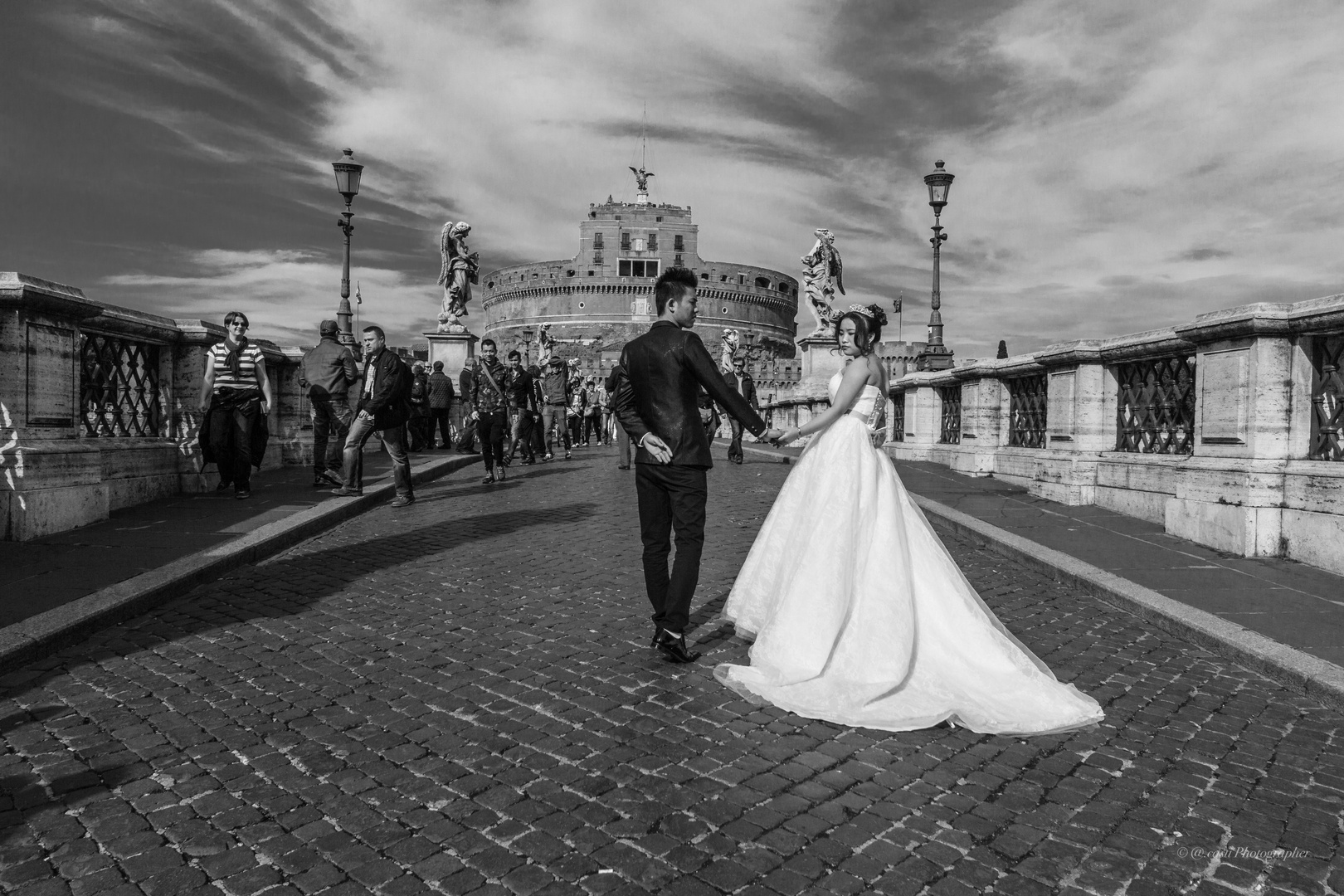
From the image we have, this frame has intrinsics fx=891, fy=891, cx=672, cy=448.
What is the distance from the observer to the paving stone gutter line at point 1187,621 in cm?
361

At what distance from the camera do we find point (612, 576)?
586cm

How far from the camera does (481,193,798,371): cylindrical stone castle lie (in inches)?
3723

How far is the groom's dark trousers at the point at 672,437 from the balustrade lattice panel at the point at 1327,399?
4.44 m

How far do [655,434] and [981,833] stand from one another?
7.21 feet

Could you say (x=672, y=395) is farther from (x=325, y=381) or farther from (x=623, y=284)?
(x=623, y=284)

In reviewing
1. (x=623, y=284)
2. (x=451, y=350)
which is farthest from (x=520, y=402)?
(x=623, y=284)

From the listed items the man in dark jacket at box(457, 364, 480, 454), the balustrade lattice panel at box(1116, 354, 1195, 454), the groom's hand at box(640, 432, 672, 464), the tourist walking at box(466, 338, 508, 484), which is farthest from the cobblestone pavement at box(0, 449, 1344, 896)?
the man in dark jacket at box(457, 364, 480, 454)

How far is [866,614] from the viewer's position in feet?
12.0

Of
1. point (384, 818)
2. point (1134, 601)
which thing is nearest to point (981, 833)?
point (384, 818)

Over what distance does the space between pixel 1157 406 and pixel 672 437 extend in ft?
19.8

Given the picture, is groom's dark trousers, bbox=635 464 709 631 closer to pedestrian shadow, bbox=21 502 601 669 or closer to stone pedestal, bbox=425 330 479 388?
pedestrian shadow, bbox=21 502 601 669

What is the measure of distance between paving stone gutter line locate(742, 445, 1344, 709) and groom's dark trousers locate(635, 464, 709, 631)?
2475mm

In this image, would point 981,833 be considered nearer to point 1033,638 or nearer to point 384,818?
point 384,818

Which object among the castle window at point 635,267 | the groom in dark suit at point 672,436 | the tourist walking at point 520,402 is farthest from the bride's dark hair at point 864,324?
the castle window at point 635,267
